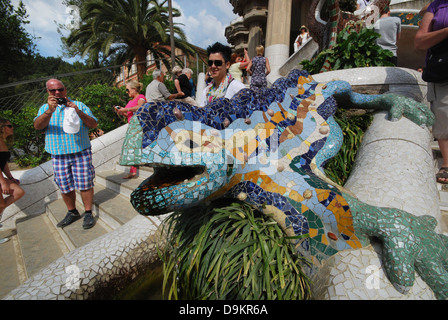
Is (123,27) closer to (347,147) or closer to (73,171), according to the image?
(73,171)

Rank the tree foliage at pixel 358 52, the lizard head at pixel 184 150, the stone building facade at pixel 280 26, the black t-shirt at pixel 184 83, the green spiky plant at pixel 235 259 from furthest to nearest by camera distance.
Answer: the stone building facade at pixel 280 26 < the black t-shirt at pixel 184 83 < the tree foliage at pixel 358 52 < the green spiky plant at pixel 235 259 < the lizard head at pixel 184 150

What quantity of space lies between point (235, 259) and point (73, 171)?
284cm

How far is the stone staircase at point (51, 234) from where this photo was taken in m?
2.63

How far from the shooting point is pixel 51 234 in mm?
3381

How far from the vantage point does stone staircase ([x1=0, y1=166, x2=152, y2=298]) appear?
8.64 ft

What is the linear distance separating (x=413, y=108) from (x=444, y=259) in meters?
1.57

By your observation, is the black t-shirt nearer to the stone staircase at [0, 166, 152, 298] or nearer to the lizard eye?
the stone staircase at [0, 166, 152, 298]

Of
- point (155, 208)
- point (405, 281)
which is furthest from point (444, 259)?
point (155, 208)

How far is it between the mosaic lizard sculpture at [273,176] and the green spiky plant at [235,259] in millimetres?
144

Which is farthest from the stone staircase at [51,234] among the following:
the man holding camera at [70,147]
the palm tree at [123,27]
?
the palm tree at [123,27]

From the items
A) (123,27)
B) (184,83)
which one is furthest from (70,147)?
(123,27)

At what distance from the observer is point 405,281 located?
49.4 inches

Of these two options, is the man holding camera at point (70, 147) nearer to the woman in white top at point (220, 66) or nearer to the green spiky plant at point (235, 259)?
the woman in white top at point (220, 66)

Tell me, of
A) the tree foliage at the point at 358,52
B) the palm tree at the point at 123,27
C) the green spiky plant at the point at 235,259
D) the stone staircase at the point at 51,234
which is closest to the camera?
the green spiky plant at the point at 235,259
